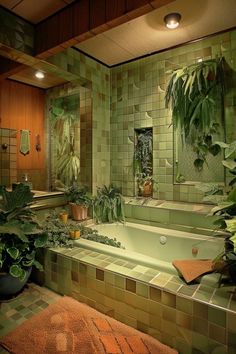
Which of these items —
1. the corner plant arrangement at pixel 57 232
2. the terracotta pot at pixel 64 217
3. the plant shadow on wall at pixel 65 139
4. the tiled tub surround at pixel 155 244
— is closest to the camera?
the tiled tub surround at pixel 155 244

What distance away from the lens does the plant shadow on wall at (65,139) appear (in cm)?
316

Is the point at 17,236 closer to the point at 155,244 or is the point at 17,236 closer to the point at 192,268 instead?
the point at 192,268

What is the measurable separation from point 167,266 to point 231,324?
1.62 feet

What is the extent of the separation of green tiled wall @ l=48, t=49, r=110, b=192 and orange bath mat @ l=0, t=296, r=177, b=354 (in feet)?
5.20

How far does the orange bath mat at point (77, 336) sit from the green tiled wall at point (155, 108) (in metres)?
1.56

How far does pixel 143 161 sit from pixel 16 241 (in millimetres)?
1721

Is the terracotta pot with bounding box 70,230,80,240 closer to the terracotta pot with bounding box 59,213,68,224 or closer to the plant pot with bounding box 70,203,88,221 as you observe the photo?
the terracotta pot with bounding box 59,213,68,224

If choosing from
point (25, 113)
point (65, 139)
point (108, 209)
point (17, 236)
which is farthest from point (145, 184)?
point (25, 113)

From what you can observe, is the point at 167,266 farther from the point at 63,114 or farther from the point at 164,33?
the point at 63,114

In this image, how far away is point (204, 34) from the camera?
2.27 meters

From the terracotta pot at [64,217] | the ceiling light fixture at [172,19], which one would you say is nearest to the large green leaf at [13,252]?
the terracotta pot at [64,217]

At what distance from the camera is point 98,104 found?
2.88m

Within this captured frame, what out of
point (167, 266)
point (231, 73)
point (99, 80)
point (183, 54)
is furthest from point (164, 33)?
point (167, 266)

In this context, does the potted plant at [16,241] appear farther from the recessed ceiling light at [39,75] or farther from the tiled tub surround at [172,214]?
the recessed ceiling light at [39,75]
